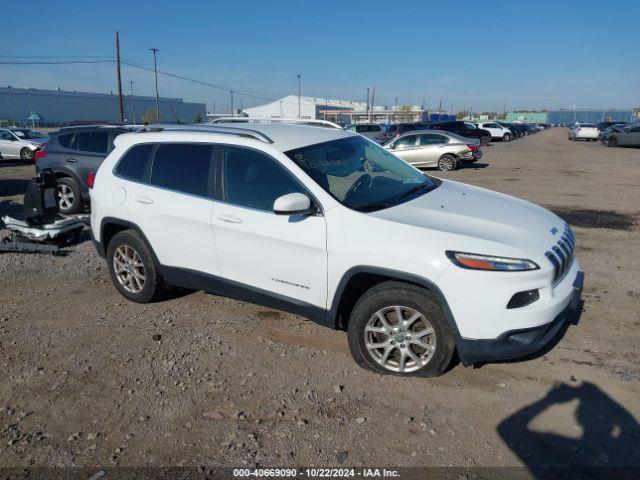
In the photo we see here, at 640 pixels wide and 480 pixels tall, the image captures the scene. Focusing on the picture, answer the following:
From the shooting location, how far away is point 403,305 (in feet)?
11.8

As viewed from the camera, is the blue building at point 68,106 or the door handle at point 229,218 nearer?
the door handle at point 229,218

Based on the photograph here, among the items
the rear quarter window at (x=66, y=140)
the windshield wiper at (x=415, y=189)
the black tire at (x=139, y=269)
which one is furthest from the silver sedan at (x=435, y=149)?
the black tire at (x=139, y=269)

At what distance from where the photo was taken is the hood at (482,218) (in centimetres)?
356

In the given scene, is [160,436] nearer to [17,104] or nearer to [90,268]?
[90,268]

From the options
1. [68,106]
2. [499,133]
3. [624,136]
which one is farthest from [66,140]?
[68,106]

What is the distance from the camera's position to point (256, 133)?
4.39 meters

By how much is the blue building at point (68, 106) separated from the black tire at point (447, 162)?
230 ft

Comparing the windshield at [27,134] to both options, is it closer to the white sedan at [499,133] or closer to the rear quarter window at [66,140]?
the rear quarter window at [66,140]

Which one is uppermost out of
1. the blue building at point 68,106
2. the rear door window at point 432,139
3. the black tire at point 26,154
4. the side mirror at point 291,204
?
the blue building at point 68,106

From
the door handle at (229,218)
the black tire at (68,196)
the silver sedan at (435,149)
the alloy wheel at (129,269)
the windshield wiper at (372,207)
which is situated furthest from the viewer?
the silver sedan at (435,149)

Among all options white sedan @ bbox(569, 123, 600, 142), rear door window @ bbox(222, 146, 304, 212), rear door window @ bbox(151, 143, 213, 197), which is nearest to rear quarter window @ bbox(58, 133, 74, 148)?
rear door window @ bbox(151, 143, 213, 197)

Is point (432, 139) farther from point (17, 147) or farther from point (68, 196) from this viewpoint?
point (17, 147)

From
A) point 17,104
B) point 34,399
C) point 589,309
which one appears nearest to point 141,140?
point 34,399

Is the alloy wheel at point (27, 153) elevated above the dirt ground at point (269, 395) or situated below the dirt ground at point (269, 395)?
above
